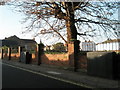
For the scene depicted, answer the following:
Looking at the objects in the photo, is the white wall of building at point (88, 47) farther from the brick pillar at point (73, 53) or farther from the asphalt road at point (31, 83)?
the asphalt road at point (31, 83)

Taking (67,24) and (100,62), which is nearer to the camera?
(100,62)

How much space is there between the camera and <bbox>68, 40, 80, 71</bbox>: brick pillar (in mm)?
13644

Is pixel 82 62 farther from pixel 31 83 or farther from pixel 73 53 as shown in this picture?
pixel 31 83

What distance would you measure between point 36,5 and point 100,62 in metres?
9.06

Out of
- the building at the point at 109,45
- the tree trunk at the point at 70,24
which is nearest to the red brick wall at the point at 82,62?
the building at the point at 109,45

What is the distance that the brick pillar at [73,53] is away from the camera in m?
13.6

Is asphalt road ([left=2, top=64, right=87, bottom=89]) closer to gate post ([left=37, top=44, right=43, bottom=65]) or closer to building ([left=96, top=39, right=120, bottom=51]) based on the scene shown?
building ([left=96, top=39, right=120, bottom=51])

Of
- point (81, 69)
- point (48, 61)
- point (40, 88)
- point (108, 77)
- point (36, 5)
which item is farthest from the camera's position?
point (48, 61)

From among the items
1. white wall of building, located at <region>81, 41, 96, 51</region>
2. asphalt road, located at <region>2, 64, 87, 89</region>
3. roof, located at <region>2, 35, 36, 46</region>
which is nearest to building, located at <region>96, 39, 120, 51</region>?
white wall of building, located at <region>81, 41, 96, 51</region>

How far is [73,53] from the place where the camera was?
13.8 m

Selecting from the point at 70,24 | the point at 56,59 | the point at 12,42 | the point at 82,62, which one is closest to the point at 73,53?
the point at 82,62

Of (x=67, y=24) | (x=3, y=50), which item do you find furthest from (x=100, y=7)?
(x=3, y=50)

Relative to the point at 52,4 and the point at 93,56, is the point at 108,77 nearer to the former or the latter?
the point at 93,56

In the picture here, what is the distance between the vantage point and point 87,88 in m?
7.82
